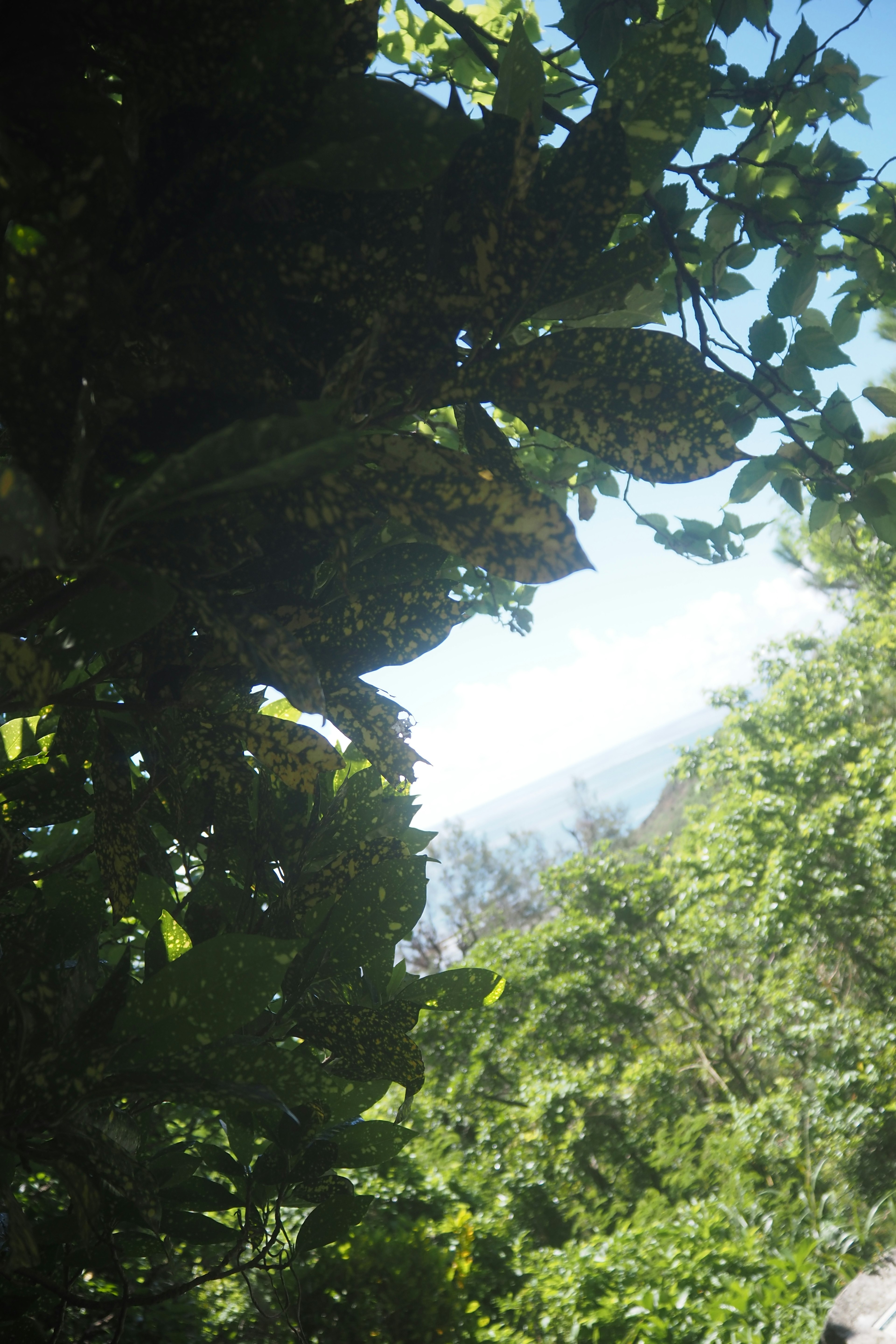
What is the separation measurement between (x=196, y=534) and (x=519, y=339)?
0.31 metres

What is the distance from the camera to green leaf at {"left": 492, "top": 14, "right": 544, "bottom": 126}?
1.18 feet

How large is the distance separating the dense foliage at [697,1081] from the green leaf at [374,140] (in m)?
4.56

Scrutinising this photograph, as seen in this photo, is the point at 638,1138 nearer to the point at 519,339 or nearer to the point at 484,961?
the point at 484,961

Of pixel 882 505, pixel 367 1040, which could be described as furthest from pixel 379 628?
pixel 882 505

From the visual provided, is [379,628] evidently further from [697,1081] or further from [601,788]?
[601,788]

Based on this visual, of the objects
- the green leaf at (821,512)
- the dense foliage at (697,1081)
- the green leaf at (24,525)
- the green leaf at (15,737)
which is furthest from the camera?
the dense foliage at (697,1081)

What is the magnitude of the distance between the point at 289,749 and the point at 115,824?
0.36ft

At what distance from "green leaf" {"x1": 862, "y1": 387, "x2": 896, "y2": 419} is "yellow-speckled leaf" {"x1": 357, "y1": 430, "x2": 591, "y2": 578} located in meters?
0.67

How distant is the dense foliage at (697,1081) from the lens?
407 cm

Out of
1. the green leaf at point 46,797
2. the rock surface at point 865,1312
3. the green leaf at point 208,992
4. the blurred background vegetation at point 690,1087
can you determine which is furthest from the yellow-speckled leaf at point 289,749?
the rock surface at point 865,1312

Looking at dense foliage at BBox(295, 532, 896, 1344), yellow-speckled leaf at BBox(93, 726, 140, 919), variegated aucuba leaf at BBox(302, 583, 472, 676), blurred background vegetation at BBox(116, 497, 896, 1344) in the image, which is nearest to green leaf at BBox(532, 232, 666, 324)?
variegated aucuba leaf at BBox(302, 583, 472, 676)

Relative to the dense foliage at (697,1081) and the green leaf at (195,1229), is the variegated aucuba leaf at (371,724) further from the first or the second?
the dense foliage at (697,1081)

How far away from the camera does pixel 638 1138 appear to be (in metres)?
8.16

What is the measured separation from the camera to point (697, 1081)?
932 centimetres
